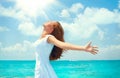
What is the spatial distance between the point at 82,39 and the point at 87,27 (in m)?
0.65

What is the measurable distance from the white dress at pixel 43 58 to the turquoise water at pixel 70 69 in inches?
408

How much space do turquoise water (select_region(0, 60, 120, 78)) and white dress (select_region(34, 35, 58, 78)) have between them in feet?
34.0

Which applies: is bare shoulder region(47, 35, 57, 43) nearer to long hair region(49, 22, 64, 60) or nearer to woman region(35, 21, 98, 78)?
woman region(35, 21, 98, 78)

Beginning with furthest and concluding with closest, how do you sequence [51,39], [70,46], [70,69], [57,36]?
1. [70,69]
2. [57,36]
3. [51,39]
4. [70,46]

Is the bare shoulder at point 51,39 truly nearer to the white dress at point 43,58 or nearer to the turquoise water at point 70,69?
the white dress at point 43,58

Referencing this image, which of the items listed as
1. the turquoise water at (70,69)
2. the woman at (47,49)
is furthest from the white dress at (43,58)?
the turquoise water at (70,69)

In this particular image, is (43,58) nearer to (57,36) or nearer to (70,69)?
(57,36)

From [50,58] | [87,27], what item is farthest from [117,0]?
[50,58]

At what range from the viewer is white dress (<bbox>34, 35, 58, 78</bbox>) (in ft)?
9.97

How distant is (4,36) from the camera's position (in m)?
10.9

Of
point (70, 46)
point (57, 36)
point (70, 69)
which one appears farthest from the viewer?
point (70, 69)

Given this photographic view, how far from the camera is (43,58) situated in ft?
10.0

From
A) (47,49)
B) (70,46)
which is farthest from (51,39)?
(70,46)

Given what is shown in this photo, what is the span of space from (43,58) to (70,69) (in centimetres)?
1353
